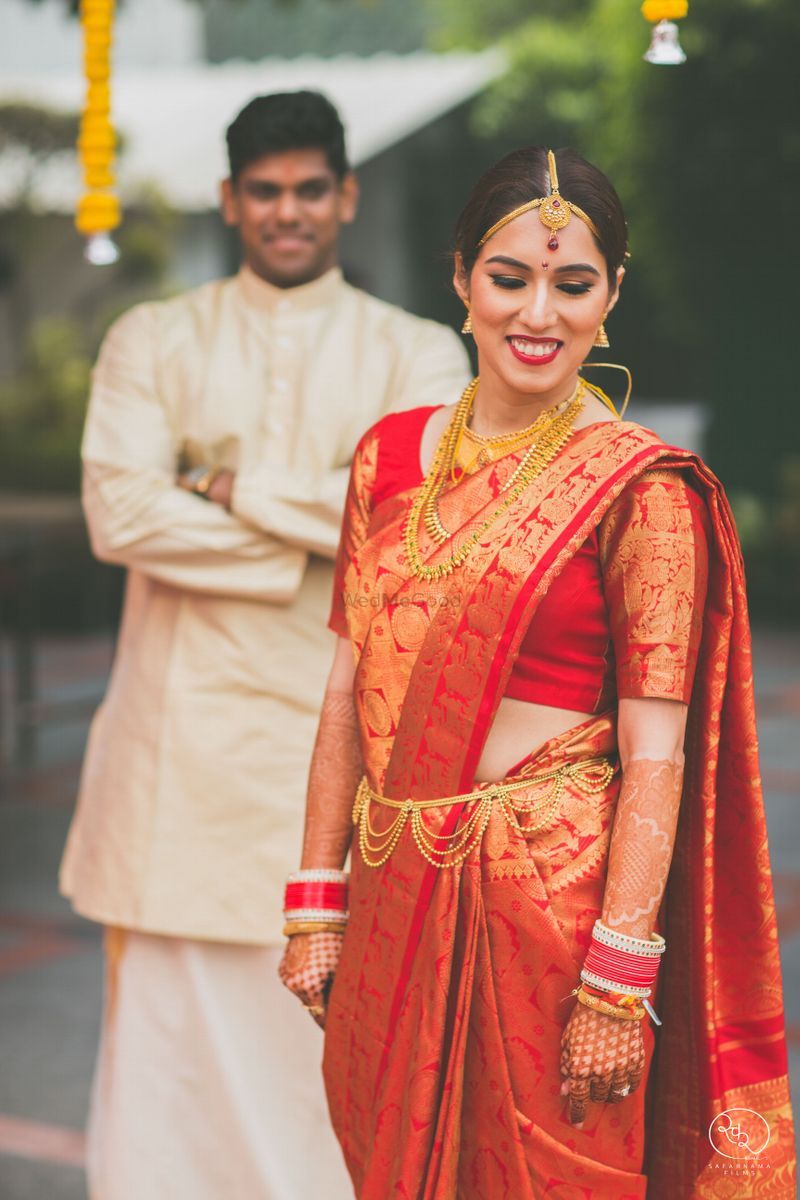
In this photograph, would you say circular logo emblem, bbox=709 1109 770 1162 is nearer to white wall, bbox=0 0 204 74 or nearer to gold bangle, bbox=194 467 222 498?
gold bangle, bbox=194 467 222 498

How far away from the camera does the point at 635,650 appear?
186cm

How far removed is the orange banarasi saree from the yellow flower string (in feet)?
5.83

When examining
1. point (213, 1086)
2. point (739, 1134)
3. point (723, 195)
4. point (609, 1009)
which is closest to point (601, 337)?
point (609, 1009)

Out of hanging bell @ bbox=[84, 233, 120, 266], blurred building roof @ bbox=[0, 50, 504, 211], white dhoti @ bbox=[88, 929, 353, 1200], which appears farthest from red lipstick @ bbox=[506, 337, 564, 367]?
blurred building roof @ bbox=[0, 50, 504, 211]

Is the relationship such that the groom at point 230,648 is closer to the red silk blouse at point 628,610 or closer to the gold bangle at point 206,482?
the gold bangle at point 206,482

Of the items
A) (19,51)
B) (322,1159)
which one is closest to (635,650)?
(322,1159)

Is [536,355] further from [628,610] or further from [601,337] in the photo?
[628,610]

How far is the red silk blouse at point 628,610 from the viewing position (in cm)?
185

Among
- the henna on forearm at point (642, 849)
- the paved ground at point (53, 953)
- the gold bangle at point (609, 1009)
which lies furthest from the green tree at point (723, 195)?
the gold bangle at point (609, 1009)

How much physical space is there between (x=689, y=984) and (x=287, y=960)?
55 cm

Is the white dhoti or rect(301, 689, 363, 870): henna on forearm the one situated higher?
rect(301, 689, 363, 870): henna on forearm

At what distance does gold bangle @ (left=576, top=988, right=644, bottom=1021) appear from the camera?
5.95ft

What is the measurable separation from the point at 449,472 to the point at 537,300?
10.8 inches

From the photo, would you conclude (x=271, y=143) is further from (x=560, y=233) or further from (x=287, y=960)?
(x=287, y=960)
